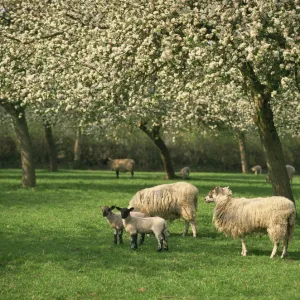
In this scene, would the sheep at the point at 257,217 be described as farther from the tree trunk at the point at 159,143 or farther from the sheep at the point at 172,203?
the tree trunk at the point at 159,143

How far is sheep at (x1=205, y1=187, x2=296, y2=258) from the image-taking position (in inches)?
530

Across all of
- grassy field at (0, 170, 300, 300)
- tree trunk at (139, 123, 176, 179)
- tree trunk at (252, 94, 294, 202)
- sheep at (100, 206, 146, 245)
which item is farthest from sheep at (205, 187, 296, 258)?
tree trunk at (139, 123, 176, 179)

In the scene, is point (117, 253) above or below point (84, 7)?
below

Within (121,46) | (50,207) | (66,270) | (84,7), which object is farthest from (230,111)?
(66,270)

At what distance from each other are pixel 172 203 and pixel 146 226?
9.26 ft

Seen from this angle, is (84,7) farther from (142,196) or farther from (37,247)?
(37,247)

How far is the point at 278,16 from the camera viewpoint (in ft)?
47.2

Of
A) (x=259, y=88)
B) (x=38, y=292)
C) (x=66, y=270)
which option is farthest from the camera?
(x=259, y=88)

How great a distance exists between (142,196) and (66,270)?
17.3ft

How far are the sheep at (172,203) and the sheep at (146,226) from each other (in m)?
2.43

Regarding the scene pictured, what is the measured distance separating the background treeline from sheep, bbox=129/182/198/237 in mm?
42994

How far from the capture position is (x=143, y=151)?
61.5 m

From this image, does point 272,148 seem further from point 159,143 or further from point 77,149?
point 77,149

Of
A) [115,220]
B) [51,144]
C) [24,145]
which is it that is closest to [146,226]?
[115,220]
